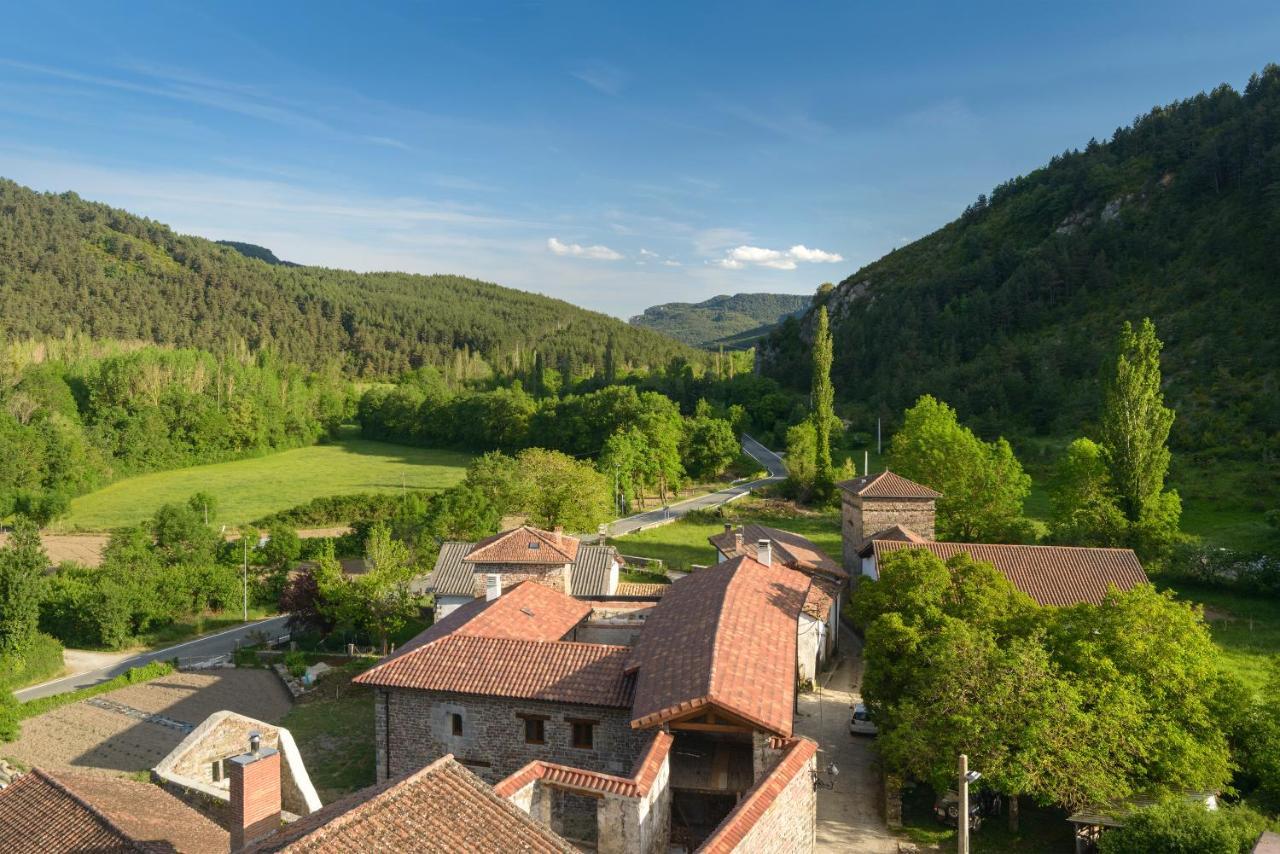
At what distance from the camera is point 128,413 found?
9606 centimetres

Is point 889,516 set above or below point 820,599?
above

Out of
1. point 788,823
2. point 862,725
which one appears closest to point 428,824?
point 788,823

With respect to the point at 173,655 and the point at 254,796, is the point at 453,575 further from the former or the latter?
the point at 254,796

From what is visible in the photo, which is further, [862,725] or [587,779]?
[862,725]

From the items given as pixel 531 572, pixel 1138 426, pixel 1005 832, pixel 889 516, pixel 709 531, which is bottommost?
pixel 1005 832

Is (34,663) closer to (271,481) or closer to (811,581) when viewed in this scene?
(811,581)

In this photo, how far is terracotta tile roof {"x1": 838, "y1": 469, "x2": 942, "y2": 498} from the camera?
35656mm

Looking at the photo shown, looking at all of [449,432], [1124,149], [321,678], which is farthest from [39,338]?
[1124,149]

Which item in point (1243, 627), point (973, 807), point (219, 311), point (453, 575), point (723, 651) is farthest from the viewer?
point (219, 311)

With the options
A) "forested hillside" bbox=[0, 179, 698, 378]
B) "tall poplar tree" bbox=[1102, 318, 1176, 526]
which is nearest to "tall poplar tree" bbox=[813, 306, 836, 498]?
"tall poplar tree" bbox=[1102, 318, 1176, 526]

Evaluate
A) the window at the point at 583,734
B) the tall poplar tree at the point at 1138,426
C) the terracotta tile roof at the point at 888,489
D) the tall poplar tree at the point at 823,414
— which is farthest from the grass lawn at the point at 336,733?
the tall poplar tree at the point at 823,414

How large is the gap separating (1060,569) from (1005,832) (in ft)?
43.1

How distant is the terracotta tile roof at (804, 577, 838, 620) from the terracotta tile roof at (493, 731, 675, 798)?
501 inches

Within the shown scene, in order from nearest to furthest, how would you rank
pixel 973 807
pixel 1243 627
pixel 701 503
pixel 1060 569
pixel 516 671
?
pixel 516 671, pixel 973 807, pixel 1060 569, pixel 1243 627, pixel 701 503
